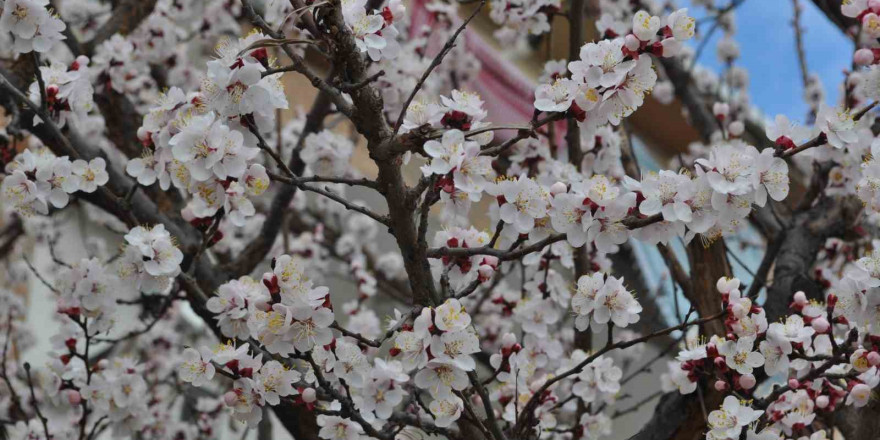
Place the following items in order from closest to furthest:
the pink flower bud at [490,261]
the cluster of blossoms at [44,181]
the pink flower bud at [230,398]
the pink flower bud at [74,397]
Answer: the pink flower bud at [230,398], the pink flower bud at [490,261], the cluster of blossoms at [44,181], the pink flower bud at [74,397]

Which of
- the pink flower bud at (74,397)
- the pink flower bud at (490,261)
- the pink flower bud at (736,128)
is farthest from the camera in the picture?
the pink flower bud at (736,128)

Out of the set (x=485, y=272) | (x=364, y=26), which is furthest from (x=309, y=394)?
(x=364, y=26)

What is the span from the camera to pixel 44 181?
6.66ft

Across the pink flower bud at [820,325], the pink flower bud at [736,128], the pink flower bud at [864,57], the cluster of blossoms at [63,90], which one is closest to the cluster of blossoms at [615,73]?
the pink flower bud at [864,57]

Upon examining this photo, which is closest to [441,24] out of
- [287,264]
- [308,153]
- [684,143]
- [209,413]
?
[308,153]

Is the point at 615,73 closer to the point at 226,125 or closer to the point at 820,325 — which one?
the point at 226,125

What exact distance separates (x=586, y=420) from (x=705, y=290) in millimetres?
555

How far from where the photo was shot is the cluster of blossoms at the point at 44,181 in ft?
6.62

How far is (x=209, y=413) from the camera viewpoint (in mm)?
4051

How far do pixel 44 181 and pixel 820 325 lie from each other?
71.6 inches

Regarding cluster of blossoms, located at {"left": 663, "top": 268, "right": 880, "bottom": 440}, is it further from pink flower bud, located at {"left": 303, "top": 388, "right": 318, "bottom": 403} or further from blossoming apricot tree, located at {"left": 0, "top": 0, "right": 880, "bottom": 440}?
pink flower bud, located at {"left": 303, "top": 388, "right": 318, "bottom": 403}

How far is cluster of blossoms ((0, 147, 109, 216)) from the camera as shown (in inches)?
79.4

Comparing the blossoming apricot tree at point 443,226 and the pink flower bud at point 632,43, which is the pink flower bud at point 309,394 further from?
the pink flower bud at point 632,43

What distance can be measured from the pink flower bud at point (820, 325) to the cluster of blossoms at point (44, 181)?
1.69m
